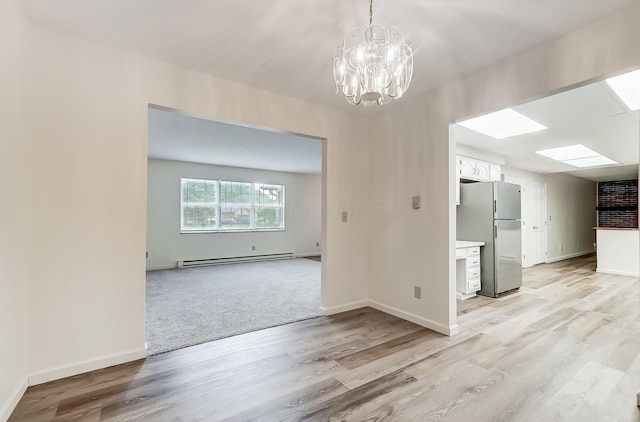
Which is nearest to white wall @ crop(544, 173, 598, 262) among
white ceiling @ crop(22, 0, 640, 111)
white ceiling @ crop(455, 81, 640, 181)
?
white ceiling @ crop(455, 81, 640, 181)

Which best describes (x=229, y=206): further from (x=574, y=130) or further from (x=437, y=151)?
(x=574, y=130)

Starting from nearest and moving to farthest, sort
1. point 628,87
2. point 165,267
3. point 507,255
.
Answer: point 628,87, point 507,255, point 165,267

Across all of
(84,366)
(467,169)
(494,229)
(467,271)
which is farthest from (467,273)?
(84,366)

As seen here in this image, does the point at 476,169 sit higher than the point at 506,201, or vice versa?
the point at 476,169

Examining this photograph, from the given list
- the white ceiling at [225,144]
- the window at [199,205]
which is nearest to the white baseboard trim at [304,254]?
the window at [199,205]

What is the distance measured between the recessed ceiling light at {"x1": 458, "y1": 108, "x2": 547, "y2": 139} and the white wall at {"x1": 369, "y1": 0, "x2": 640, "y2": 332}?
735mm

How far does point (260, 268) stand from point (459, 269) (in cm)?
403

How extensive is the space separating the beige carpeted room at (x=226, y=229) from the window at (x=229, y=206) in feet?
0.08

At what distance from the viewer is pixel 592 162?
19.8ft

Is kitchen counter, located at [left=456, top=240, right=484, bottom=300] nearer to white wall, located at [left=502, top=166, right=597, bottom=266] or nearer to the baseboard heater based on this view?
white wall, located at [left=502, top=166, right=597, bottom=266]

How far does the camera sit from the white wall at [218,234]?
6309mm

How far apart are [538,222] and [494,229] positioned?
395 cm

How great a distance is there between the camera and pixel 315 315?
3.33 m

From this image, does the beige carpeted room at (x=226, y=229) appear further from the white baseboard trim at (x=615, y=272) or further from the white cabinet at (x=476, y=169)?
the white baseboard trim at (x=615, y=272)
